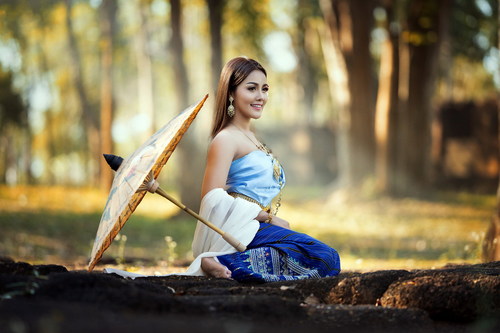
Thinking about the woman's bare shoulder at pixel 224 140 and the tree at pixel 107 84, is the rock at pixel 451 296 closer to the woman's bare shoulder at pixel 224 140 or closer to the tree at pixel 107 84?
the woman's bare shoulder at pixel 224 140

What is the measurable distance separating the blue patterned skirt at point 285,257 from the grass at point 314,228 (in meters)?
2.52

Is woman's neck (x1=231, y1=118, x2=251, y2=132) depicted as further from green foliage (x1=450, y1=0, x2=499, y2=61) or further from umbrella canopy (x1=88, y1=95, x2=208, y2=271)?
green foliage (x1=450, y1=0, x2=499, y2=61)

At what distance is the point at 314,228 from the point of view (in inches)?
542

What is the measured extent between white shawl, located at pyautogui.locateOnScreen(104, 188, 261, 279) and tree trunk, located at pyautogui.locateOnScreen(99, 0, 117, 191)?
49.9 feet

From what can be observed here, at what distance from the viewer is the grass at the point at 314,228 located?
9336 millimetres

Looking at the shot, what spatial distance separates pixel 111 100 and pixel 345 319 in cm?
1814

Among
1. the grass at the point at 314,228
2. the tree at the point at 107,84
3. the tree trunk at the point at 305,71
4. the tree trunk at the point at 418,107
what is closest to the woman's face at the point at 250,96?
the grass at the point at 314,228

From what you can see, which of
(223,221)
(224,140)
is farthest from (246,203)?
(224,140)

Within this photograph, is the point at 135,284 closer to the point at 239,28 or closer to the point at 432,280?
the point at 432,280

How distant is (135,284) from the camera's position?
3688mm

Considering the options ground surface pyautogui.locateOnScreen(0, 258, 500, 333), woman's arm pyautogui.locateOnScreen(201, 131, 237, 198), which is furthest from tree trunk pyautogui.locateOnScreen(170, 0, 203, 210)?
ground surface pyautogui.locateOnScreen(0, 258, 500, 333)

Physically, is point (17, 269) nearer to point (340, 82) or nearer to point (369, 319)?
point (369, 319)

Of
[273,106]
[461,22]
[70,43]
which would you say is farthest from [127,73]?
[461,22]

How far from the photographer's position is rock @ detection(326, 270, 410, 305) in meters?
3.98
